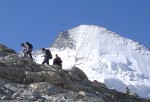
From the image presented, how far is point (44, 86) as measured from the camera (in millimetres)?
30188

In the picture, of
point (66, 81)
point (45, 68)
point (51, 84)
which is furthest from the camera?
point (45, 68)

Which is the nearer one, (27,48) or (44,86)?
(44,86)

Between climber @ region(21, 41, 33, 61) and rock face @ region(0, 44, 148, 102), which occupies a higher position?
climber @ region(21, 41, 33, 61)

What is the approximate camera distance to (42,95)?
2897 cm

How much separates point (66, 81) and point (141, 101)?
4718 millimetres

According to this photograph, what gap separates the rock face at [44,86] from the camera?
93.8 ft

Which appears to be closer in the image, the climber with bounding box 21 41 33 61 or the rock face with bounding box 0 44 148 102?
the rock face with bounding box 0 44 148 102

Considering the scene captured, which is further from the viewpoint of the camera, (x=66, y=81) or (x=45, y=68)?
(x=45, y=68)

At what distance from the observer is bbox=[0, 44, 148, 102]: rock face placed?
28581 mm

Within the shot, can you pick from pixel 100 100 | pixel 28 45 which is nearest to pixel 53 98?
pixel 100 100

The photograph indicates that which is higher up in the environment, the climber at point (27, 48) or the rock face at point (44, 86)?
the climber at point (27, 48)

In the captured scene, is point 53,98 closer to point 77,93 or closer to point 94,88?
point 77,93

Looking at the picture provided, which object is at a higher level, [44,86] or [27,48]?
[27,48]

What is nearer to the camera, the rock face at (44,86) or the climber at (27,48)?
the rock face at (44,86)
